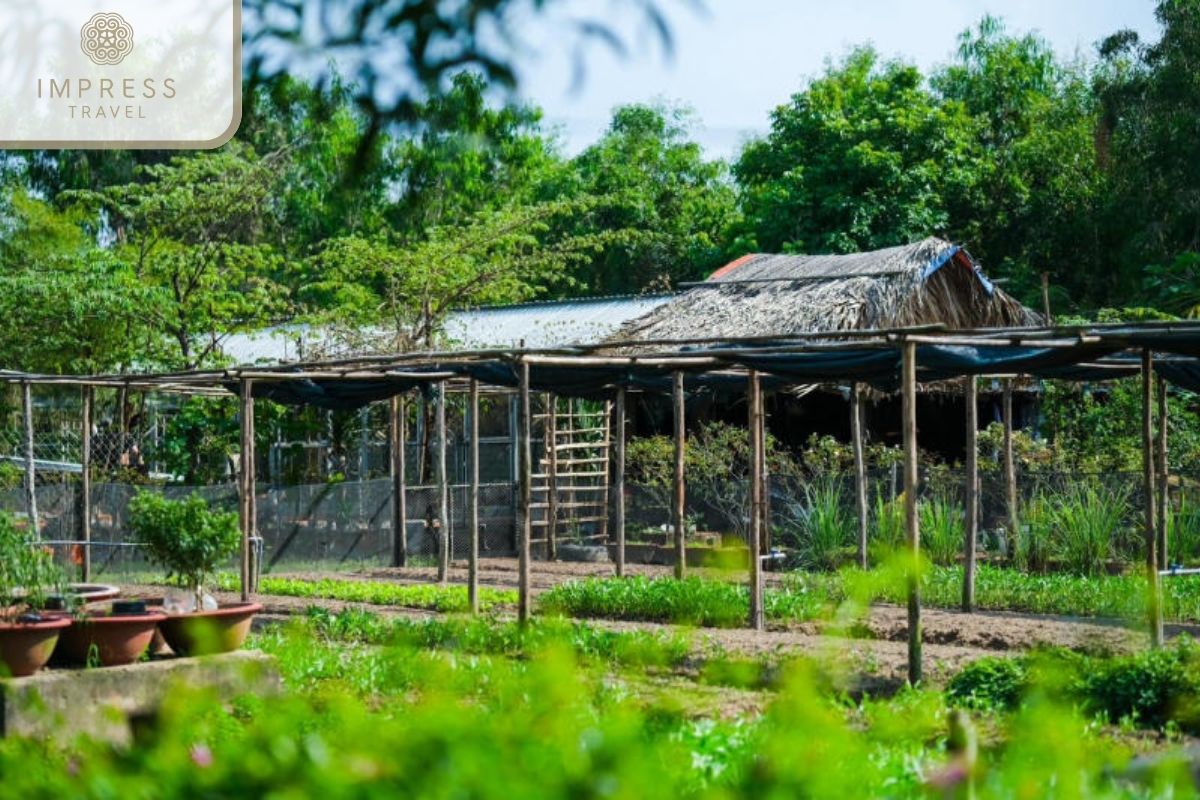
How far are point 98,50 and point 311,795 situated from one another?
3053 mm

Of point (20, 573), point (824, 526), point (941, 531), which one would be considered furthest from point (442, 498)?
point (20, 573)

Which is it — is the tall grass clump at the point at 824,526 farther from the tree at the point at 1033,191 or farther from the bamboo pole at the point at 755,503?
the tree at the point at 1033,191

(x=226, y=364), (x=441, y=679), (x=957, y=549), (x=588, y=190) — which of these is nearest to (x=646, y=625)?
(x=957, y=549)

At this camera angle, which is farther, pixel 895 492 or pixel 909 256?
pixel 909 256

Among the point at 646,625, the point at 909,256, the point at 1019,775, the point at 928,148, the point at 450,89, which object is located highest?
the point at 928,148

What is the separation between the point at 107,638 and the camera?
8.69 metres

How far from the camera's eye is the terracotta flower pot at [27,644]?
8.24 metres

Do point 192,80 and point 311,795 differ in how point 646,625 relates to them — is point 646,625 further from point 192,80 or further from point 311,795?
point 311,795

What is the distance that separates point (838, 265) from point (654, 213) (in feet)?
48.5

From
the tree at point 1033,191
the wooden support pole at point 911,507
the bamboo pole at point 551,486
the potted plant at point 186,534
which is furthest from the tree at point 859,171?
the potted plant at point 186,534

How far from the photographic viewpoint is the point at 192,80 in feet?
14.9

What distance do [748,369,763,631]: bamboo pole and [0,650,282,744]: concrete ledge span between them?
15.2 feet

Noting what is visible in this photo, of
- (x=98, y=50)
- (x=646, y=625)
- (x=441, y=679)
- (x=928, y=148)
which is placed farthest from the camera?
(x=928, y=148)

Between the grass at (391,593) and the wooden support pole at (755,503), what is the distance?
275cm
